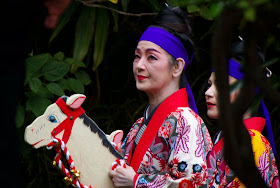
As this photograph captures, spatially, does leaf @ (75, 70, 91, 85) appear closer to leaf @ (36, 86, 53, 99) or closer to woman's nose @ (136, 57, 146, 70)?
leaf @ (36, 86, 53, 99)

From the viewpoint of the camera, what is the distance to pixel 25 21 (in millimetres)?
1452

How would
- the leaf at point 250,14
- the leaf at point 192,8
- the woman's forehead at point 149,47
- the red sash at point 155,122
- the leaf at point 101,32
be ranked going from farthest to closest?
the leaf at point 101,32, the leaf at point 192,8, the woman's forehead at point 149,47, the red sash at point 155,122, the leaf at point 250,14

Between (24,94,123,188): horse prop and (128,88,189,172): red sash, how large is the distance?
4.7 inches

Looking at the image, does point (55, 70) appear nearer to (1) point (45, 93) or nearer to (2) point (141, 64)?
(1) point (45, 93)

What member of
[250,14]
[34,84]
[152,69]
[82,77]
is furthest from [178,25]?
[250,14]

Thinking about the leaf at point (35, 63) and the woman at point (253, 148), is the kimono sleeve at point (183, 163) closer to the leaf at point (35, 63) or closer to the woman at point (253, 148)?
the woman at point (253, 148)

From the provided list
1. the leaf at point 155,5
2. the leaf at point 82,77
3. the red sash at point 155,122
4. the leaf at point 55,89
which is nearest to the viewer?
the red sash at point 155,122

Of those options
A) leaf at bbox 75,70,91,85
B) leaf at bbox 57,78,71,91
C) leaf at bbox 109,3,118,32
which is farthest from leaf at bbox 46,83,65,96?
leaf at bbox 109,3,118,32

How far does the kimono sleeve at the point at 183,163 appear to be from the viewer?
99.4 inches

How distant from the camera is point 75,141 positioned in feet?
8.52

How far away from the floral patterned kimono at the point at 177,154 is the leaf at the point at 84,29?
132cm

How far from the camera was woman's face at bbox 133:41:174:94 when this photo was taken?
276 cm

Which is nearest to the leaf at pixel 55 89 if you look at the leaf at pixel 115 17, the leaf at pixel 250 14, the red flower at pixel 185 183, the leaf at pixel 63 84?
the leaf at pixel 63 84

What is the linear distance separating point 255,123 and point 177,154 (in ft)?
1.60
